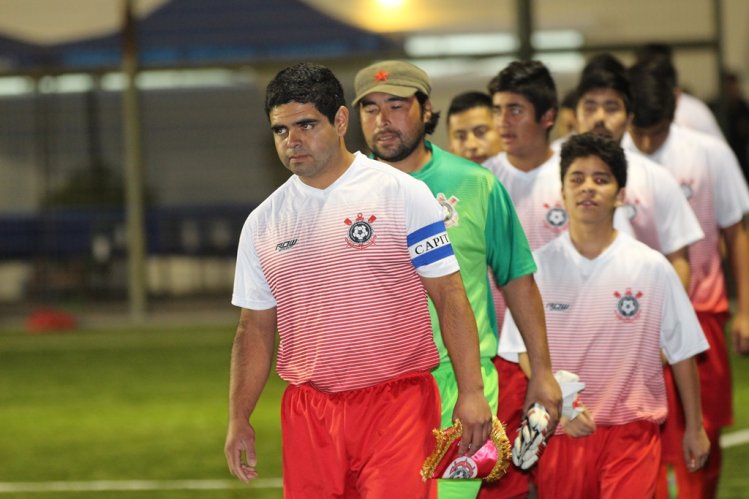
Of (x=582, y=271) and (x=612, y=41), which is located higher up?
(x=612, y=41)

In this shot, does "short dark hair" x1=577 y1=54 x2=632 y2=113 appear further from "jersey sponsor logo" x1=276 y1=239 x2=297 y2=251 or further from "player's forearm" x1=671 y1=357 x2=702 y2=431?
"jersey sponsor logo" x1=276 y1=239 x2=297 y2=251

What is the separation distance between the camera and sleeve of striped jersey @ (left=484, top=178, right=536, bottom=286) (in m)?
5.62

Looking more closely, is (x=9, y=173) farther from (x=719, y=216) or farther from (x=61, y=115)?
(x=719, y=216)

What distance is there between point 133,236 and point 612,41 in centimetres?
603

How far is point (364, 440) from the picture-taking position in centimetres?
477

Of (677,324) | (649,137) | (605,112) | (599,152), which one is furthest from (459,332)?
(649,137)

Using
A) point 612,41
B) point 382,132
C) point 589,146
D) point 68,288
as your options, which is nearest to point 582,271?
point 589,146

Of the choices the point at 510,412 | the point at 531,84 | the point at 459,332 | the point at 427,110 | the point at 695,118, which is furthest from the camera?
the point at 695,118

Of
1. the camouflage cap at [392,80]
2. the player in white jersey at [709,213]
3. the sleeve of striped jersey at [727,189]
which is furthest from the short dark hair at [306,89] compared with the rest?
the sleeve of striped jersey at [727,189]

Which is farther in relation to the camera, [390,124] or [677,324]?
[677,324]

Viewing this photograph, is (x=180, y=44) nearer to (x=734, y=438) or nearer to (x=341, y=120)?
(x=734, y=438)

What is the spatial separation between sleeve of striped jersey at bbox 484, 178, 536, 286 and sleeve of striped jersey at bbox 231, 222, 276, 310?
101 centimetres

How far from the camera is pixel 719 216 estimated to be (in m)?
7.81

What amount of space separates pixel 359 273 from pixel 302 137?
452 mm
